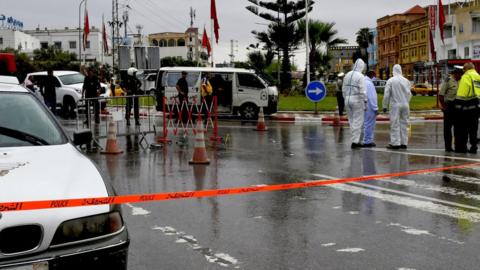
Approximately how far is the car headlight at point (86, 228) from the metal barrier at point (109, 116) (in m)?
→ 9.50

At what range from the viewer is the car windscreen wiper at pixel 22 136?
5.09 metres

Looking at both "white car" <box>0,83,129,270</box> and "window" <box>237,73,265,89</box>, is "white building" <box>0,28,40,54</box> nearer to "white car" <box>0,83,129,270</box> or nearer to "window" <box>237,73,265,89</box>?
"window" <box>237,73,265,89</box>

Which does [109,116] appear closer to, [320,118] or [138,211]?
[138,211]

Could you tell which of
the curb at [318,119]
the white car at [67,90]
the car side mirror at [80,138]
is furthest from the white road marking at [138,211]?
the white car at [67,90]

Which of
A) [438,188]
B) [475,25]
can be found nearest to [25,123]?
[438,188]

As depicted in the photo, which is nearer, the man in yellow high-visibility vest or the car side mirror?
the car side mirror

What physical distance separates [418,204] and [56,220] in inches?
200

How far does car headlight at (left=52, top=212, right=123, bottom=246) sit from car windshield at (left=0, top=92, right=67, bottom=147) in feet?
5.02

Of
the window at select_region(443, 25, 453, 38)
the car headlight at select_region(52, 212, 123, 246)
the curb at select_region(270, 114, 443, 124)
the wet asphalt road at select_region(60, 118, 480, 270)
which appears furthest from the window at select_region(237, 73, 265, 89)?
the window at select_region(443, 25, 453, 38)

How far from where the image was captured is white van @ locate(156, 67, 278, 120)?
2370 centimetres

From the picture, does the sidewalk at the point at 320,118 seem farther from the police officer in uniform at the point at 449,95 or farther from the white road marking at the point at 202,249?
the white road marking at the point at 202,249

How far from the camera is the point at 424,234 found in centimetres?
597

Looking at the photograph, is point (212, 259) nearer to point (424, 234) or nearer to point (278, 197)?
point (424, 234)

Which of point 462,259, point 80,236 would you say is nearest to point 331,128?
point 462,259
